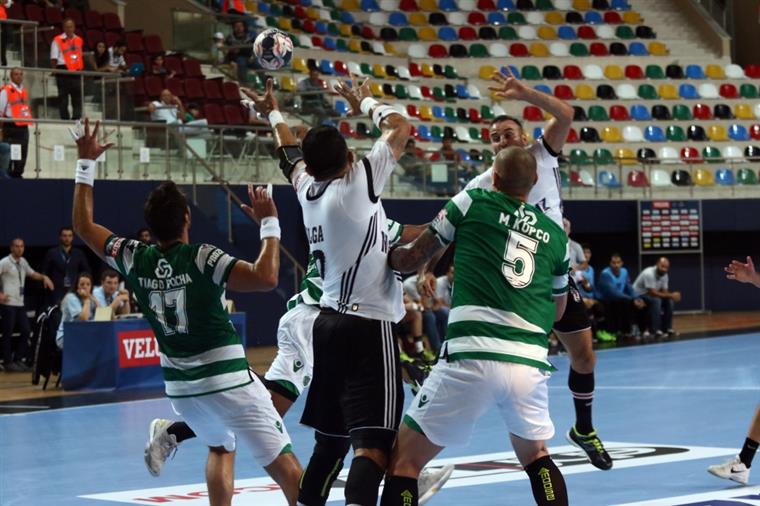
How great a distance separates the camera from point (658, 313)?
24297 millimetres

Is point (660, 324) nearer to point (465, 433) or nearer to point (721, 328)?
point (721, 328)

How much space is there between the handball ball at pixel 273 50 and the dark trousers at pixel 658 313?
16.6m

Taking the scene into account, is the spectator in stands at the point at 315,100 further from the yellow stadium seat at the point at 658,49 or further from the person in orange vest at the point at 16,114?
the yellow stadium seat at the point at 658,49

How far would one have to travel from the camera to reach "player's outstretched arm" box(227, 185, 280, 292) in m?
6.22

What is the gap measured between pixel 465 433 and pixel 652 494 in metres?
2.65

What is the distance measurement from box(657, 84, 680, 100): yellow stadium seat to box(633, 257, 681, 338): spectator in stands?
9561 millimetres

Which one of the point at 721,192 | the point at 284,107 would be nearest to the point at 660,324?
the point at 721,192

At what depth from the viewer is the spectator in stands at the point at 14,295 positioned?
18703mm

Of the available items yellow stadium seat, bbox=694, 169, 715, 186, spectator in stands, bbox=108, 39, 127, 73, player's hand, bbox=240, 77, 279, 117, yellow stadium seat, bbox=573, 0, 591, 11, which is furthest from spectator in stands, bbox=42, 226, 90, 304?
yellow stadium seat, bbox=573, 0, 591, 11

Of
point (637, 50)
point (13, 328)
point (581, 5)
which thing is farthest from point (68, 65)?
point (581, 5)

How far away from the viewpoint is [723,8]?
1422 inches

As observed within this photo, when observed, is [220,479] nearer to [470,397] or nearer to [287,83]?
[470,397]

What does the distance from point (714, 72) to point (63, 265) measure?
20663 millimetres

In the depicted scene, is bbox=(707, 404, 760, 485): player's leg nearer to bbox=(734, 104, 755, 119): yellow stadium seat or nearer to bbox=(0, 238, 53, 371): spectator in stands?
bbox=(0, 238, 53, 371): spectator in stands
